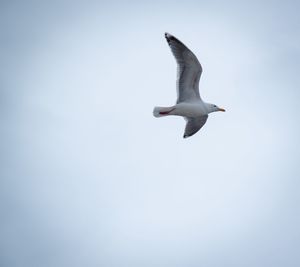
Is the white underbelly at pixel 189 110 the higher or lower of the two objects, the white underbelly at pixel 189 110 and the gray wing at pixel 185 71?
the lower

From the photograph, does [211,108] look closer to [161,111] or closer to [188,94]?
[188,94]

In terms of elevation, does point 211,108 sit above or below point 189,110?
above

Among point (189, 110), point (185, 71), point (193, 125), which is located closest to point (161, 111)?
point (189, 110)

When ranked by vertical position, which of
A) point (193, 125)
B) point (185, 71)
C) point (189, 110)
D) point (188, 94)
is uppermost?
point (185, 71)

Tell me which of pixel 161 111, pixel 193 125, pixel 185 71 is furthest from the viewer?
pixel 193 125

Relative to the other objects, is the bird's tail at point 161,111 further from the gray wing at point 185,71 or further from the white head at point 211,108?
the white head at point 211,108

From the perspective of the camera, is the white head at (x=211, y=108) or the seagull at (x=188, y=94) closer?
the seagull at (x=188, y=94)

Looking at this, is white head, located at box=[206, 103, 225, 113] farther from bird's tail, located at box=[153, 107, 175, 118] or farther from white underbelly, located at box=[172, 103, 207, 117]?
bird's tail, located at box=[153, 107, 175, 118]

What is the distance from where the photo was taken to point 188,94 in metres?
20.0

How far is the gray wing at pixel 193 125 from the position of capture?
2098 centimetres

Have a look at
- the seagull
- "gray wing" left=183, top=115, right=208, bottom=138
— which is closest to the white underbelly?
the seagull

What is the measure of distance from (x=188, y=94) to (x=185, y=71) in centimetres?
93

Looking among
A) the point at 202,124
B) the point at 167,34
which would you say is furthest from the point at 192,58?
the point at 202,124

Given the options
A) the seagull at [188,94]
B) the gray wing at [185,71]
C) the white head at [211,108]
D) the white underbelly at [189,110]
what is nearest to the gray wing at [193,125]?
the seagull at [188,94]
